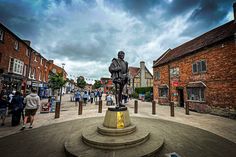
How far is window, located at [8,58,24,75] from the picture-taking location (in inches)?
594

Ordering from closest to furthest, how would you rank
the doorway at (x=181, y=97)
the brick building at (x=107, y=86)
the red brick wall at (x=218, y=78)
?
1. the red brick wall at (x=218, y=78)
2. the doorway at (x=181, y=97)
3. the brick building at (x=107, y=86)

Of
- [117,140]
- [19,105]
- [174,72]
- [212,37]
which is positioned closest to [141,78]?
[174,72]

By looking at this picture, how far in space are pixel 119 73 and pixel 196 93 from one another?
11341 millimetres

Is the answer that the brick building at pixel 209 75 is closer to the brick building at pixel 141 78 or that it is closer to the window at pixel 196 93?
the window at pixel 196 93

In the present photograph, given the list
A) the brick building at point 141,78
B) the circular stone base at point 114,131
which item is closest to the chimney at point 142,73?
the brick building at point 141,78

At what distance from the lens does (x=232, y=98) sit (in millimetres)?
9641

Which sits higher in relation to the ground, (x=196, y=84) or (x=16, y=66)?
(x=16, y=66)

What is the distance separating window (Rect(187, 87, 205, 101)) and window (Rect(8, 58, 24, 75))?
2173 cm

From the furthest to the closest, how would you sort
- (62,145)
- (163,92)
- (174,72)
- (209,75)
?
(163,92) → (174,72) → (209,75) → (62,145)

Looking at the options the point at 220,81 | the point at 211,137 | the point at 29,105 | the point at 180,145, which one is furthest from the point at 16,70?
the point at 220,81

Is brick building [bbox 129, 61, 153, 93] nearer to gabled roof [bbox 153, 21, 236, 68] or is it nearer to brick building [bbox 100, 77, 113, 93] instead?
gabled roof [bbox 153, 21, 236, 68]

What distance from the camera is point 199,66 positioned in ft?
41.4

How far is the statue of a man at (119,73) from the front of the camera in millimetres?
5418

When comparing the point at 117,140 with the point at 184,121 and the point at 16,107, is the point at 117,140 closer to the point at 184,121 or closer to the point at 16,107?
the point at 16,107
